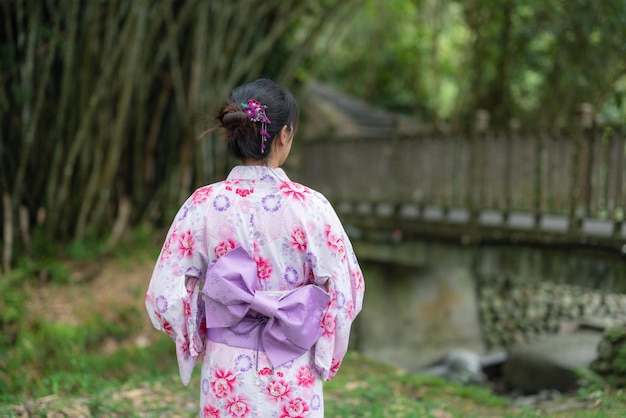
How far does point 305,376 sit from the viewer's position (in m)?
1.95

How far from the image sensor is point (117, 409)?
3408mm

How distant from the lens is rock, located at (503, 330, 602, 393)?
634 cm

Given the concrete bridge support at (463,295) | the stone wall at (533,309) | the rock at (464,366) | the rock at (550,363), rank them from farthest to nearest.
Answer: the stone wall at (533,309)
the rock at (464,366)
the rock at (550,363)
the concrete bridge support at (463,295)

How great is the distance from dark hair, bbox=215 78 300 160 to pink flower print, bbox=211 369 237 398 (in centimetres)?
66

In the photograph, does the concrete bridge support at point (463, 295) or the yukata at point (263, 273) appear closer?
the yukata at point (263, 273)

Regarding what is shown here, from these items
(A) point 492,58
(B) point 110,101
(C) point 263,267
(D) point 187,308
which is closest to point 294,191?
(C) point 263,267

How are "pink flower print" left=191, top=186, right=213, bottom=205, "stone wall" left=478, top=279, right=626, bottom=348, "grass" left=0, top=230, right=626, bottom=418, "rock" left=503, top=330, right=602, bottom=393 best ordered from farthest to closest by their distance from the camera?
"stone wall" left=478, top=279, right=626, bottom=348
"rock" left=503, top=330, right=602, bottom=393
"grass" left=0, top=230, right=626, bottom=418
"pink flower print" left=191, top=186, right=213, bottom=205

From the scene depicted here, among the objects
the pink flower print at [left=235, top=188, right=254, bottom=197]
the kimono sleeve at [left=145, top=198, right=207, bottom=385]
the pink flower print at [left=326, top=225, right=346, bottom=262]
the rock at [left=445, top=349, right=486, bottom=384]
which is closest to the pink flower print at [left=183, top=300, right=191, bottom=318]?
the kimono sleeve at [left=145, top=198, right=207, bottom=385]

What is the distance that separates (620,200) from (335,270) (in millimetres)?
3894

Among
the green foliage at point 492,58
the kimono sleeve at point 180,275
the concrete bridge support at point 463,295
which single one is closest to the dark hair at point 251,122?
the kimono sleeve at point 180,275

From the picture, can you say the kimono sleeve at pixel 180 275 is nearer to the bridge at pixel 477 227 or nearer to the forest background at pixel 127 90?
the forest background at pixel 127 90

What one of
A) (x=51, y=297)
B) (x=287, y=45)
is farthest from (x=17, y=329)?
(x=287, y=45)

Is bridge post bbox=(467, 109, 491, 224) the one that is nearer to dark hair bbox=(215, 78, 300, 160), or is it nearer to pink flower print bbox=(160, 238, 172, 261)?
dark hair bbox=(215, 78, 300, 160)

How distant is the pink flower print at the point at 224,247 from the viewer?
76.5 inches
